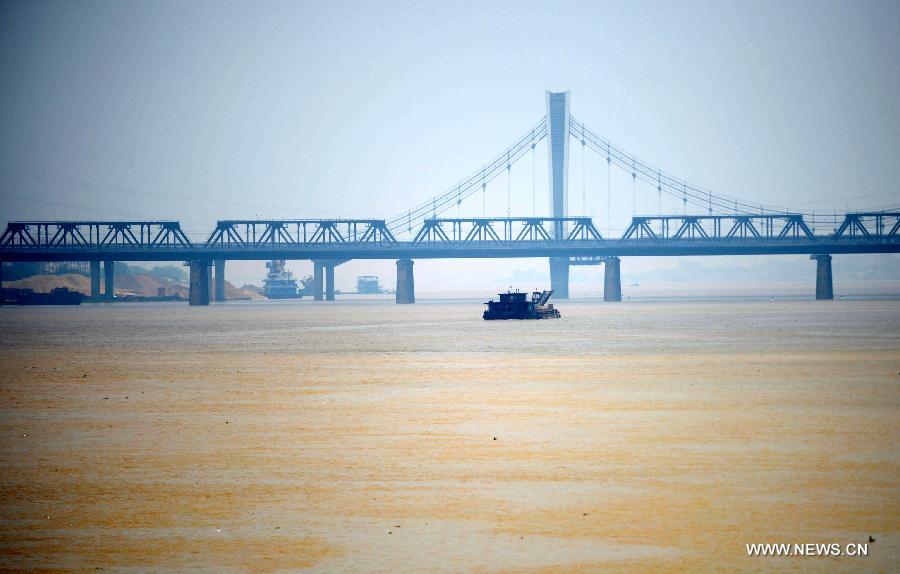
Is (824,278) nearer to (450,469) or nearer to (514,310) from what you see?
(514,310)

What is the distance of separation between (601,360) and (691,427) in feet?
61.2

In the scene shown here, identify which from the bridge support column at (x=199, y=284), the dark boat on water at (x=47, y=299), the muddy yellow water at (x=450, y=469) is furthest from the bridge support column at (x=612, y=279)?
the muddy yellow water at (x=450, y=469)

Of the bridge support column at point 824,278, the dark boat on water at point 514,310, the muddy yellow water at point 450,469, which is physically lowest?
the muddy yellow water at point 450,469

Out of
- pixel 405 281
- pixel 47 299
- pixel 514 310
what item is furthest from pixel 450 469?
pixel 47 299

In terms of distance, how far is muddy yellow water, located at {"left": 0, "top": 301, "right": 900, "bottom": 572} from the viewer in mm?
11625

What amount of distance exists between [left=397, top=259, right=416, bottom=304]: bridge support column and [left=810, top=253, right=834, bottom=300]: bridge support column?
231ft

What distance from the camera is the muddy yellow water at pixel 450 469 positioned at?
458 inches

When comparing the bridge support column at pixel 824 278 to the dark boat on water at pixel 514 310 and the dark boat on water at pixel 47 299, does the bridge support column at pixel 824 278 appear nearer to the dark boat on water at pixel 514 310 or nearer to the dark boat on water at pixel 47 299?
the dark boat on water at pixel 514 310

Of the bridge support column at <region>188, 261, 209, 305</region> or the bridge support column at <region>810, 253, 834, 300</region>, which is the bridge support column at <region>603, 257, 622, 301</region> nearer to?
the bridge support column at <region>810, 253, 834, 300</region>

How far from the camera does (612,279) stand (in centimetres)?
17662

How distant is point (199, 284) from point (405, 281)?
1430 inches

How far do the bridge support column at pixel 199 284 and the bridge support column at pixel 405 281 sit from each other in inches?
1348

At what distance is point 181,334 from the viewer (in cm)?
6488

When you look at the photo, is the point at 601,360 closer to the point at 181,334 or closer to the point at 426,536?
the point at 426,536
